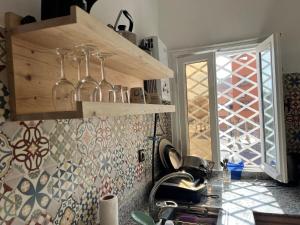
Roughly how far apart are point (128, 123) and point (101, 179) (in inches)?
16.6

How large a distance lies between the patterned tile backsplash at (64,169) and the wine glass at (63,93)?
10cm

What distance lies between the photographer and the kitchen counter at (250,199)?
55.9 inches

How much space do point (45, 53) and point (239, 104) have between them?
2311mm

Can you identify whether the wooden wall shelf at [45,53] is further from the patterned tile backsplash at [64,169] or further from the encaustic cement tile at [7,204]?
the encaustic cement tile at [7,204]

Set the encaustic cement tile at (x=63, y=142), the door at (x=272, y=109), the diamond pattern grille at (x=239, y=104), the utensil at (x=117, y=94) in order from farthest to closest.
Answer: the diamond pattern grille at (x=239, y=104), the door at (x=272, y=109), the utensil at (x=117, y=94), the encaustic cement tile at (x=63, y=142)

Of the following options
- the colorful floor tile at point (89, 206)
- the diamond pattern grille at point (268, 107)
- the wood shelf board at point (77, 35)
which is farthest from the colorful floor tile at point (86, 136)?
the diamond pattern grille at point (268, 107)

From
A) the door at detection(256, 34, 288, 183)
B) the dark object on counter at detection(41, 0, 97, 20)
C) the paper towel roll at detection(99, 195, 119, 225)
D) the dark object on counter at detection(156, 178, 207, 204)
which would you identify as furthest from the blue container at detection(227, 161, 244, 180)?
the dark object on counter at detection(41, 0, 97, 20)

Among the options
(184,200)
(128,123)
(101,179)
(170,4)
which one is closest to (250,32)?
(170,4)

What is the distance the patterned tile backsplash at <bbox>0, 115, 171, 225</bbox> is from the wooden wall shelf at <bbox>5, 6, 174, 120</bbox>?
0.08 metres

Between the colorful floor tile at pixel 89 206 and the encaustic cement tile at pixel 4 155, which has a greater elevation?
the encaustic cement tile at pixel 4 155

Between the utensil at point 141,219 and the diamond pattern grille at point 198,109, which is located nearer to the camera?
the utensil at point 141,219

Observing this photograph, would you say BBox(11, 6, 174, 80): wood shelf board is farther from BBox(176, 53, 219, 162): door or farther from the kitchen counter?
BBox(176, 53, 219, 162): door

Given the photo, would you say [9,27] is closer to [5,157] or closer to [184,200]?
Answer: [5,157]

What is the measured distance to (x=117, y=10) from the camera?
4.79 feet
